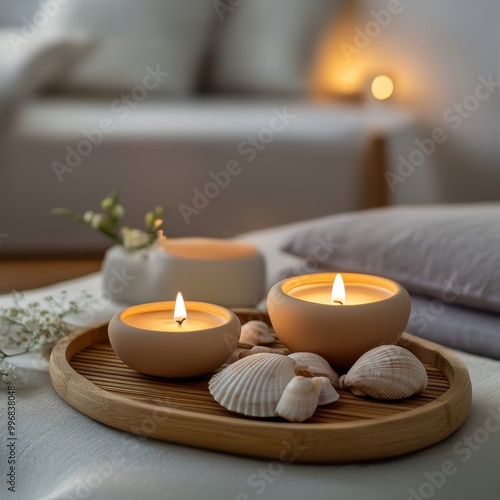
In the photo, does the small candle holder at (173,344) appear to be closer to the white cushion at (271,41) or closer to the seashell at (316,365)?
the seashell at (316,365)

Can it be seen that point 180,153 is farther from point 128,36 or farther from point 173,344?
point 173,344

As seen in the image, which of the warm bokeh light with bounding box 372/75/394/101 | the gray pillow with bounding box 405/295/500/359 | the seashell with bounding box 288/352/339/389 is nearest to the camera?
the seashell with bounding box 288/352/339/389

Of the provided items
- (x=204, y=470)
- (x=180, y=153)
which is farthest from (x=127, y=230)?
(x=180, y=153)

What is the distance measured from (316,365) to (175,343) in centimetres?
13

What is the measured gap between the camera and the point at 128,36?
7.75 ft

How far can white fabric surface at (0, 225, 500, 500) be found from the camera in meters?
0.61

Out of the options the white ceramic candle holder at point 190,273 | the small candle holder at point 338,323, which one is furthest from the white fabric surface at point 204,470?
the white ceramic candle holder at point 190,273

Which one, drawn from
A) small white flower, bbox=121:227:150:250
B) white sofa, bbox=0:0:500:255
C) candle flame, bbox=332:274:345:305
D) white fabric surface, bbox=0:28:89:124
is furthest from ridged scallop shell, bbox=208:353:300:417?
white fabric surface, bbox=0:28:89:124

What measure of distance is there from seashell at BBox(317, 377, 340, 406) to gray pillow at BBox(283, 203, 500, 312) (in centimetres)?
39

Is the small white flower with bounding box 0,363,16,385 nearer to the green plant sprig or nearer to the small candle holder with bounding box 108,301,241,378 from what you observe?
the small candle holder with bounding box 108,301,241,378

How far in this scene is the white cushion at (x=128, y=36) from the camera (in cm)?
235

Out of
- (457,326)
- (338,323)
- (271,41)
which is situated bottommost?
(457,326)

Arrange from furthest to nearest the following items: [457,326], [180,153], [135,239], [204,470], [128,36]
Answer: [128,36]
[180,153]
[135,239]
[457,326]
[204,470]

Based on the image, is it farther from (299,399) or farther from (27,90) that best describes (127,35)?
(299,399)
